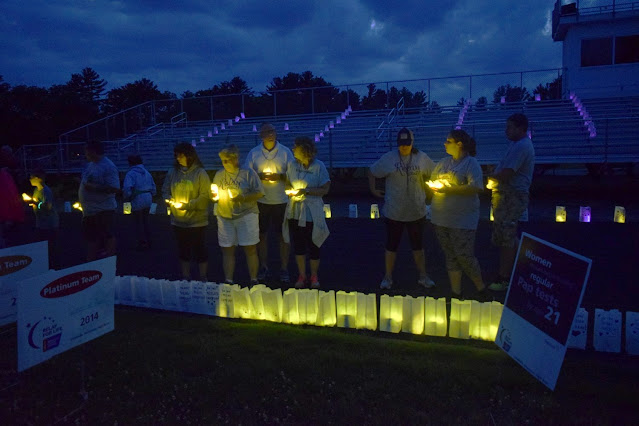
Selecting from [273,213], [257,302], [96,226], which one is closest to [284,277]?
[273,213]

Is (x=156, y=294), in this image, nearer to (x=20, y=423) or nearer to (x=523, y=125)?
(x=20, y=423)

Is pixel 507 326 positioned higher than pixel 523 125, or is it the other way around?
pixel 523 125

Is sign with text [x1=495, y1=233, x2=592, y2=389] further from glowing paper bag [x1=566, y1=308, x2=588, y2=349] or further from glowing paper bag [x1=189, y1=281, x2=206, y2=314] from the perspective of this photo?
glowing paper bag [x1=189, y1=281, x2=206, y2=314]

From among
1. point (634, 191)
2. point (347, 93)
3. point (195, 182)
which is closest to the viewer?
point (195, 182)

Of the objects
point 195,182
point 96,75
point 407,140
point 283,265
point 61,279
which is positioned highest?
point 96,75

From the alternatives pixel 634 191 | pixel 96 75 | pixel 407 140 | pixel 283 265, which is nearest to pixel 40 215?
pixel 283 265

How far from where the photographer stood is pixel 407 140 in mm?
5488

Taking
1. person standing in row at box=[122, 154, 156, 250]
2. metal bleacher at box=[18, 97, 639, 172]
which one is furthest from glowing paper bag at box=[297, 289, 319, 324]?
metal bleacher at box=[18, 97, 639, 172]

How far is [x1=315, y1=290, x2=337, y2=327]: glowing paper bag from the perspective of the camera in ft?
15.2

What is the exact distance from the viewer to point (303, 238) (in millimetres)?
5887

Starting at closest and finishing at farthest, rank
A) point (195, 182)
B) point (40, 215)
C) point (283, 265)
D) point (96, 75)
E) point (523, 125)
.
Answer: point (523, 125) < point (195, 182) < point (283, 265) < point (40, 215) < point (96, 75)

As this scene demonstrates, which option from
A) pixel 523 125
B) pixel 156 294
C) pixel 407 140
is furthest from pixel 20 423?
pixel 523 125

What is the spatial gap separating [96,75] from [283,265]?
2865 inches

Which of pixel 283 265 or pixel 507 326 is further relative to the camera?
pixel 283 265
